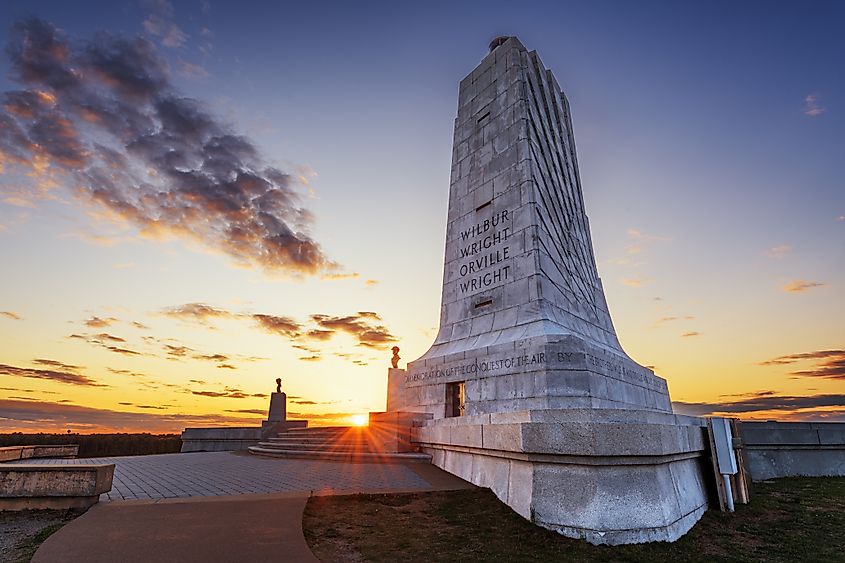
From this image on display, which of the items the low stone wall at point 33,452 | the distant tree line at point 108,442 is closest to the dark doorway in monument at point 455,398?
the low stone wall at point 33,452

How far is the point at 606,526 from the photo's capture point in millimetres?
6898

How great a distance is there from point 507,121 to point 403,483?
14.4m

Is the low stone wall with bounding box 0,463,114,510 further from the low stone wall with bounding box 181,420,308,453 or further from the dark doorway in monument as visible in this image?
the low stone wall with bounding box 181,420,308,453

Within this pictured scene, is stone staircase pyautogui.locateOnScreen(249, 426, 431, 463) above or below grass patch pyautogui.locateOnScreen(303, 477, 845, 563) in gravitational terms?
above

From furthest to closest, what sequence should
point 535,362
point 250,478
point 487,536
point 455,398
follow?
1. point 455,398
2. point 535,362
3. point 250,478
4. point 487,536

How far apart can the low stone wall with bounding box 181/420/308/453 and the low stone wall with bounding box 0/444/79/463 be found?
7.07 metres

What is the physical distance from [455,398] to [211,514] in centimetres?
1078

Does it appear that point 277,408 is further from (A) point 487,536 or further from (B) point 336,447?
(A) point 487,536

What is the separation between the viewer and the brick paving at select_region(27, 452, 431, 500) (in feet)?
29.2

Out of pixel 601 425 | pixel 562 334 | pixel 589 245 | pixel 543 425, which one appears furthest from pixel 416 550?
pixel 589 245

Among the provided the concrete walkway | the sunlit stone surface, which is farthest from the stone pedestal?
the concrete walkway

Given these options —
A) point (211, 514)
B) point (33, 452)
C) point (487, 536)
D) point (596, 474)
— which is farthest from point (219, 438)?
point (596, 474)

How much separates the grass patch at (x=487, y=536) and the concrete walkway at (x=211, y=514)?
1.61 feet

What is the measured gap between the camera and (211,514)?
272 inches
